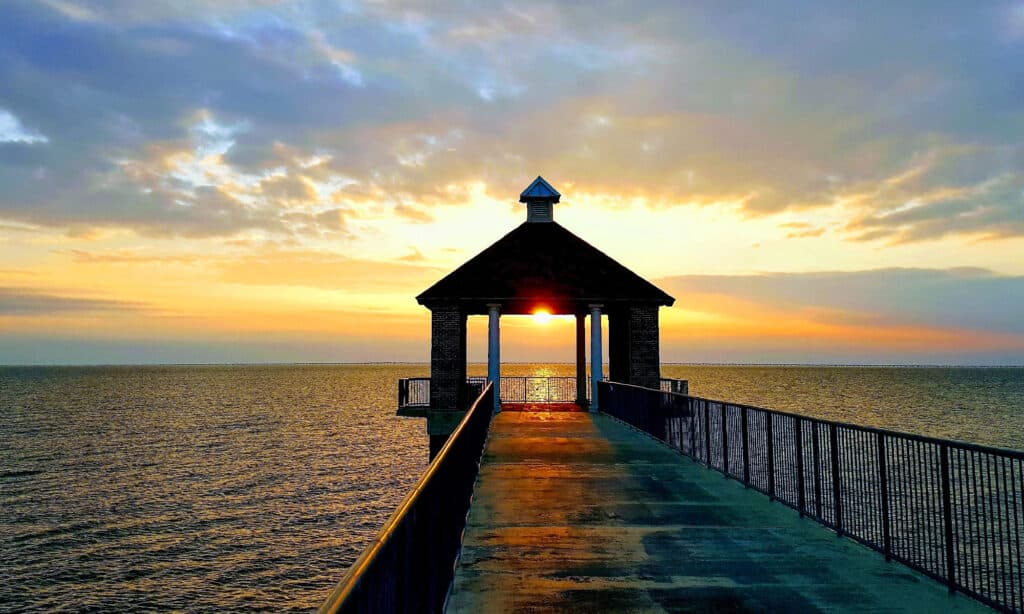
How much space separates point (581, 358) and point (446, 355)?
681 cm

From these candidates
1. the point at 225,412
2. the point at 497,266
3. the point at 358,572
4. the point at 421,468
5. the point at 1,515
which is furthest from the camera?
the point at 225,412

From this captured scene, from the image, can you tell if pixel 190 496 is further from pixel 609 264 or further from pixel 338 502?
pixel 609 264

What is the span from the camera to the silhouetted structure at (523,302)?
23672 millimetres

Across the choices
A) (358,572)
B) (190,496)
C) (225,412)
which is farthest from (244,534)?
(225,412)

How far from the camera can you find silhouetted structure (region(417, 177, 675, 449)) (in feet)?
77.7

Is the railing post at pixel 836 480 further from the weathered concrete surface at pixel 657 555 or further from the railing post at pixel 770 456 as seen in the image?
the railing post at pixel 770 456

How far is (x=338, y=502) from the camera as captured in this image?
30359 mm

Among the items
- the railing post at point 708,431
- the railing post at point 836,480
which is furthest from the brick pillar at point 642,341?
the railing post at point 836,480

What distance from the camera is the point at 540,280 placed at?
24172 millimetres

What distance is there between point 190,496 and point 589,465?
2671 cm

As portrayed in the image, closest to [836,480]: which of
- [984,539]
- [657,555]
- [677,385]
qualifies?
[657,555]

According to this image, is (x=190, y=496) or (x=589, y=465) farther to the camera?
(x=190, y=496)

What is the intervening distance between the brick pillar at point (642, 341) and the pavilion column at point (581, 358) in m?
3.81

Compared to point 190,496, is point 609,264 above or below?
above
